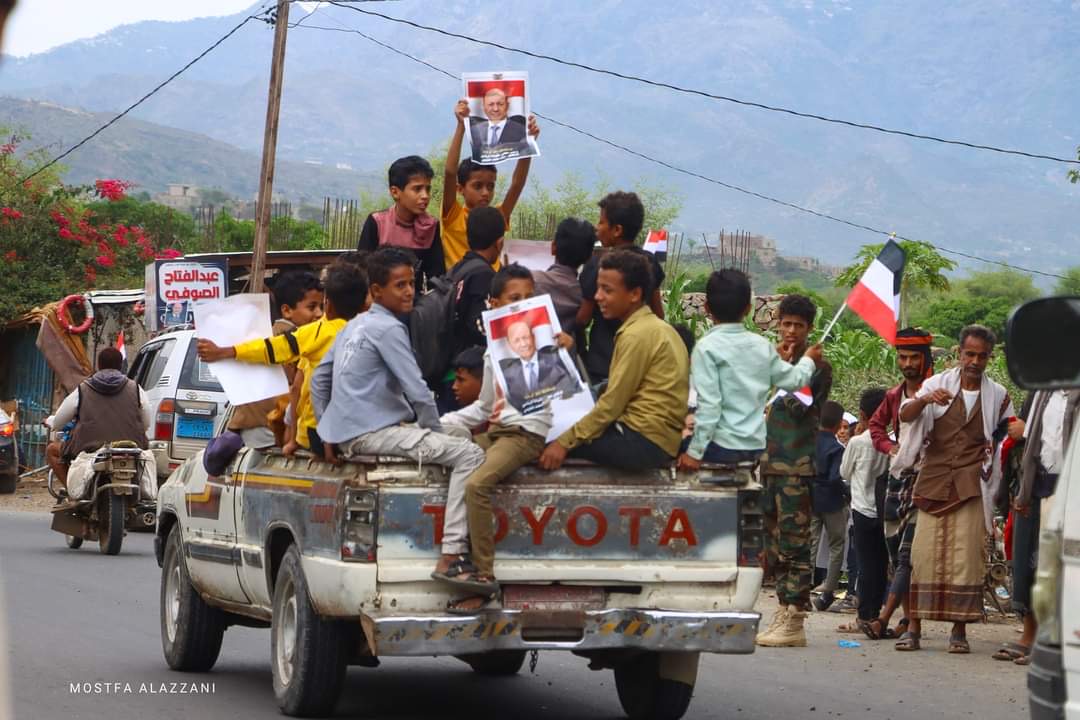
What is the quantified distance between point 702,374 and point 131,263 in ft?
94.1

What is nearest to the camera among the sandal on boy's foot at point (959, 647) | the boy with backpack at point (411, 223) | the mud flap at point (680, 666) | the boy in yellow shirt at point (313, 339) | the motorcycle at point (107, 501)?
the mud flap at point (680, 666)

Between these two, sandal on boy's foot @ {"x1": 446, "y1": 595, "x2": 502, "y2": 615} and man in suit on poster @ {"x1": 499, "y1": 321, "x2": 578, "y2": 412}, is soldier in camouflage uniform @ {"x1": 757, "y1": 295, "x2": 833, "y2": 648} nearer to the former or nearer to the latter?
man in suit on poster @ {"x1": 499, "y1": 321, "x2": 578, "y2": 412}

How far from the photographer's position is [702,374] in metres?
7.80

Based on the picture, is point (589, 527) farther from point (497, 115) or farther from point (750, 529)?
point (497, 115)

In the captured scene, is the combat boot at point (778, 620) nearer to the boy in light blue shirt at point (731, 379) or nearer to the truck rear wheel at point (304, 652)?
the boy in light blue shirt at point (731, 379)

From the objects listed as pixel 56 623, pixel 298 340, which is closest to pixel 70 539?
pixel 56 623

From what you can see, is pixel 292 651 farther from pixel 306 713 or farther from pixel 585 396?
pixel 585 396

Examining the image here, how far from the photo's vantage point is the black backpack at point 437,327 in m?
7.99

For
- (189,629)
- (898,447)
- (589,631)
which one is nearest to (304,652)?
(589,631)

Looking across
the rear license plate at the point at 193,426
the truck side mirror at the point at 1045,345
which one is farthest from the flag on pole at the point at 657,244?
the rear license plate at the point at 193,426

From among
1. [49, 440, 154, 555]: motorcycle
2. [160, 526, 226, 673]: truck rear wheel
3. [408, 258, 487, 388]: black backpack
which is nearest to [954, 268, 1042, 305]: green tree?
[49, 440, 154, 555]: motorcycle

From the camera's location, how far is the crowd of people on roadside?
7102 mm

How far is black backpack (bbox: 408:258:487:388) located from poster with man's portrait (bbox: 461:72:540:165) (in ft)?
4.11

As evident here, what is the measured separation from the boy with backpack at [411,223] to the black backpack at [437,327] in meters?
0.94
